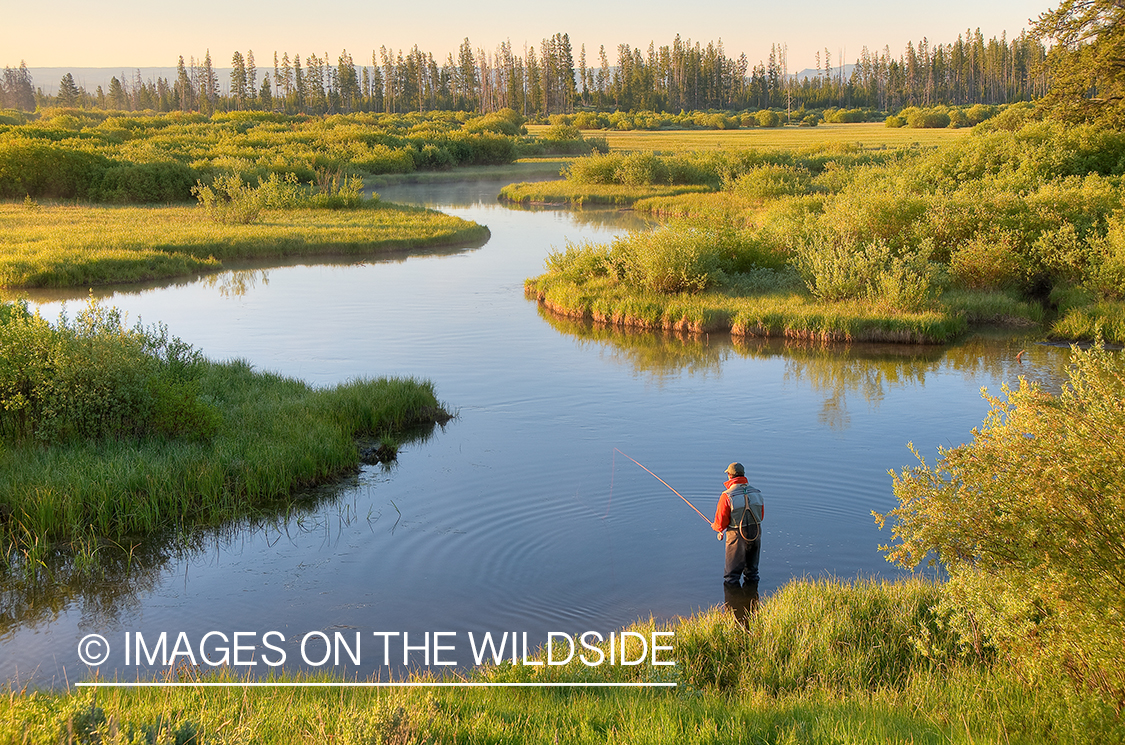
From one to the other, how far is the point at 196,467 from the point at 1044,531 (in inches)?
359

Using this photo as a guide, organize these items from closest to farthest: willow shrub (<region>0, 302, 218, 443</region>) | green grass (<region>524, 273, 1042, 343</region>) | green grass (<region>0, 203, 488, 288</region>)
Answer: willow shrub (<region>0, 302, 218, 443</region>) → green grass (<region>524, 273, 1042, 343</region>) → green grass (<region>0, 203, 488, 288</region>)

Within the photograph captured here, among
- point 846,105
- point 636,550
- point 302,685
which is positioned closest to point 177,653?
point 302,685

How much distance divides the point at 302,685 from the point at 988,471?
4.71 meters

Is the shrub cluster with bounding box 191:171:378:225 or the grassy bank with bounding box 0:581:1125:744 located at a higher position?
the shrub cluster with bounding box 191:171:378:225

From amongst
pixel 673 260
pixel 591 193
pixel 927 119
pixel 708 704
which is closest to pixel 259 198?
pixel 591 193

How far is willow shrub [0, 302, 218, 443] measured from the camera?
38.4ft

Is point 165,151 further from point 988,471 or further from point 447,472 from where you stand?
point 988,471

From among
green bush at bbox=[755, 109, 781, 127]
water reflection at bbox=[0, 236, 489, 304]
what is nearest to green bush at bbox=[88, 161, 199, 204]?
water reflection at bbox=[0, 236, 489, 304]

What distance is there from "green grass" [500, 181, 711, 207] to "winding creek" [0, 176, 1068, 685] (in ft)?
87.0

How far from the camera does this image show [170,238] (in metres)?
31.2

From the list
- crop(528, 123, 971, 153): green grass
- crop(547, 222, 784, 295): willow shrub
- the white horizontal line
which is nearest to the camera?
the white horizontal line
